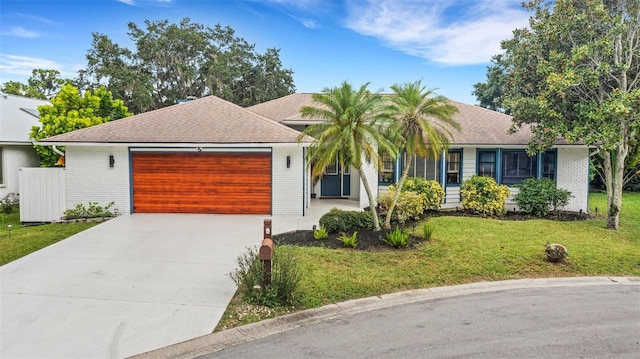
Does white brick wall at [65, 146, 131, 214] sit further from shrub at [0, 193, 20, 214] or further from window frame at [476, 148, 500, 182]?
window frame at [476, 148, 500, 182]

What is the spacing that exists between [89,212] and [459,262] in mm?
10953

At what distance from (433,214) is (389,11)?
8142 mm

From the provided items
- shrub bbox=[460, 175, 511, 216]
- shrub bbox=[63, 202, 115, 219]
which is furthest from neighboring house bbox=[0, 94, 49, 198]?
shrub bbox=[460, 175, 511, 216]

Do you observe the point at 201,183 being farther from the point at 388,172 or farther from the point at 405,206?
the point at 388,172

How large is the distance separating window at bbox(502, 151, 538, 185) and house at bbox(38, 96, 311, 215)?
7.41m

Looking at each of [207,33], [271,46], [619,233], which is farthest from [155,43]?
[619,233]

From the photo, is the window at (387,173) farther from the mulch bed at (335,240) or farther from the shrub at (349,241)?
the shrub at (349,241)

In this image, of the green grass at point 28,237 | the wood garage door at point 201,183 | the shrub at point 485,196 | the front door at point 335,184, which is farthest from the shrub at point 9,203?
the shrub at point 485,196

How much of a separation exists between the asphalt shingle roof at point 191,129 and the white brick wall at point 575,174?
9.51 meters

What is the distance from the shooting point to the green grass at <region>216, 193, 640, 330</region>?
7.12 m

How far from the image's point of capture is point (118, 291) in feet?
22.3

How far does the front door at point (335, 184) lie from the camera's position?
1697 centimetres

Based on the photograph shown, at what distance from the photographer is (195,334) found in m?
5.37

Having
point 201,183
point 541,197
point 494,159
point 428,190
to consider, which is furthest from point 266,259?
point 494,159
